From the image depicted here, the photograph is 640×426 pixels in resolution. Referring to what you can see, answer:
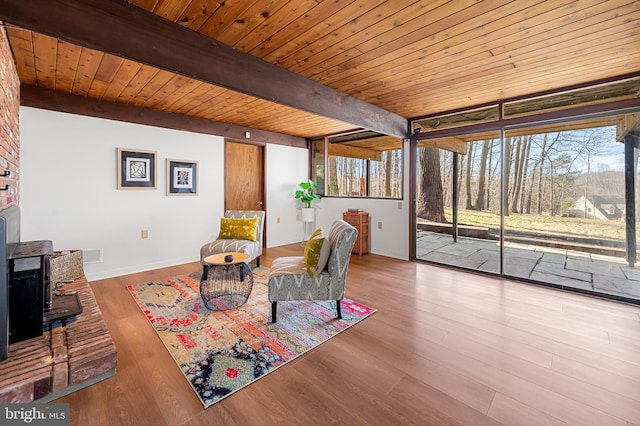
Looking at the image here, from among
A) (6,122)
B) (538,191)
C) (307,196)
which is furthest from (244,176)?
(538,191)

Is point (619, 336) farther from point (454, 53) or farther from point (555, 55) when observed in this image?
point (454, 53)

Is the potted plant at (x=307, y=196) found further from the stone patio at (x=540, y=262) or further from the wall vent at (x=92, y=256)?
the wall vent at (x=92, y=256)

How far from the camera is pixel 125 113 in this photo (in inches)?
150

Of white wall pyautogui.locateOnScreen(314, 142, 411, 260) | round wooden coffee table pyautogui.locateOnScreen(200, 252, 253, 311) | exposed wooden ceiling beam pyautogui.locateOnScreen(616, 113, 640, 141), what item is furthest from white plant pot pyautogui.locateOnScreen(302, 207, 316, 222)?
exposed wooden ceiling beam pyautogui.locateOnScreen(616, 113, 640, 141)

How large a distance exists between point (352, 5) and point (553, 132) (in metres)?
3.37

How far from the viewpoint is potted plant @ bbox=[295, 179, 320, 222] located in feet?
19.1

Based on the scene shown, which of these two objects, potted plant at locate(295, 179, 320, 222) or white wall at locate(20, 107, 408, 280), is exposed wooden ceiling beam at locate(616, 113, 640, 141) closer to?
white wall at locate(20, 107, 408, 280)

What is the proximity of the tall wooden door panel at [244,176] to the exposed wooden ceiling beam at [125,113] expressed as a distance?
25 cm

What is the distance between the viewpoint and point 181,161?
4.39 meters

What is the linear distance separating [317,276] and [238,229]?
195 cm

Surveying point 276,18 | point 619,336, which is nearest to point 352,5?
point 276,18

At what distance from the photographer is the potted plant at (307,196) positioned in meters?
5.81

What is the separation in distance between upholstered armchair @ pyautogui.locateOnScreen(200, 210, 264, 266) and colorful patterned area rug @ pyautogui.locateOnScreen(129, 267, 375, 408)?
1.98 feet

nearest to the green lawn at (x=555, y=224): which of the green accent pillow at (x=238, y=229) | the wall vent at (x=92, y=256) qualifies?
the green accent pillow at (x=238, y=229)
